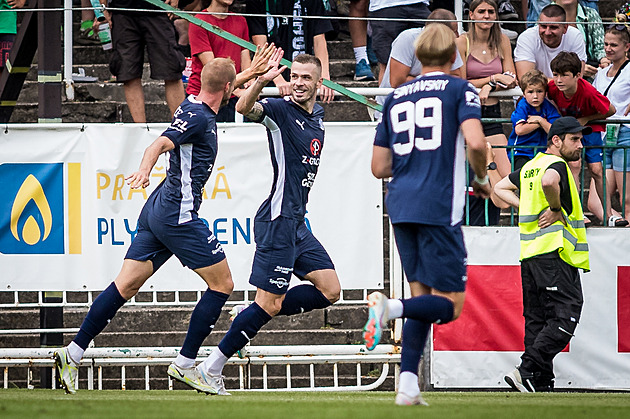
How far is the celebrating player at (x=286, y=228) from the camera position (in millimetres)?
7391

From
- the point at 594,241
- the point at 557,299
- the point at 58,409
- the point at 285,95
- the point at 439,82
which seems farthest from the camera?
the point at 594,241

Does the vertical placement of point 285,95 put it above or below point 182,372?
above

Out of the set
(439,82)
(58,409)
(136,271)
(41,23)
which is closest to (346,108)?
(41,23)

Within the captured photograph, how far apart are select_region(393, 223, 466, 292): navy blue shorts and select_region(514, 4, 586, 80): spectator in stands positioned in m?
4.95

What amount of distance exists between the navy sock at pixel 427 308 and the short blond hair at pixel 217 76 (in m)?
2.67

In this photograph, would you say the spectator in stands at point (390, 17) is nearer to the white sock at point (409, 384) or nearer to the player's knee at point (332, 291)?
the player's knee at point (332, 291)

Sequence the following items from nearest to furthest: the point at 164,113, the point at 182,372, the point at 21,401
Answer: the point at 21,401 → the point at 182,372 → the point at 164,113

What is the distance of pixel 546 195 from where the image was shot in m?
8.27

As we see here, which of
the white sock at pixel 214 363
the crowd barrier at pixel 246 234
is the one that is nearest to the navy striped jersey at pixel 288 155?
the white sock at pixel 214 363

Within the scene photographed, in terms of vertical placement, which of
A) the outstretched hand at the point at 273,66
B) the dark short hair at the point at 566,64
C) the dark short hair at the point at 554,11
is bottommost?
the outstretched hand at the point at 273,66

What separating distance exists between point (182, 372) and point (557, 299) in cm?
325

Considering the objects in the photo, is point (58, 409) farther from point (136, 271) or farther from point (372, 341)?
point (136, 271)

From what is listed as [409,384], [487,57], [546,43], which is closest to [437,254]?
[409,384]

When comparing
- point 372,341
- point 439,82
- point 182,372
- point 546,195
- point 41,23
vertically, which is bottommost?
point 182,372
